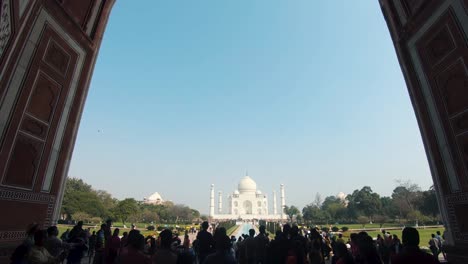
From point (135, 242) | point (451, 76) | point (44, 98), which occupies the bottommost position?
point (135, 242)

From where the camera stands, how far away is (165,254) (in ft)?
10.3

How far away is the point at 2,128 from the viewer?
5738mm

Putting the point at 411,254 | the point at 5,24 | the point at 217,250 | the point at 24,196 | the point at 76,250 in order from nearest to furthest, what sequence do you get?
the point at 411,254
the point at 217,250
the point at 5,24
the point at 76,250
the point at 24,196

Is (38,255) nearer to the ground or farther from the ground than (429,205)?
nearer to the ground

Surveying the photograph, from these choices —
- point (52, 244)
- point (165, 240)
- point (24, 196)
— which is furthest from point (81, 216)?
point (165, 240)

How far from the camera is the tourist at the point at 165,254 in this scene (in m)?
3.10

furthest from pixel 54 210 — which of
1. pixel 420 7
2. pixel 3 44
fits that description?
pixel 420 7

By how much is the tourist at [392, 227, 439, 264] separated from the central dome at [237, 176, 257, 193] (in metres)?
84.5

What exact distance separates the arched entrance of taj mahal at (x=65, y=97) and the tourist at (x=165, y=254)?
15.0 feet

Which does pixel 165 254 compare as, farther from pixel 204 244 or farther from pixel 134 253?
pixel 204 244

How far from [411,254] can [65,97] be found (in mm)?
8218

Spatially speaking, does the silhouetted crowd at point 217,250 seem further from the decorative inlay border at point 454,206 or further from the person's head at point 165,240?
the decorative inlay border at point 454,206

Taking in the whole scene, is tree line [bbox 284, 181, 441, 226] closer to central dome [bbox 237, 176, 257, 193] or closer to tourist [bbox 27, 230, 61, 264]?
central dome [bbox 237, 176, 257, 193]

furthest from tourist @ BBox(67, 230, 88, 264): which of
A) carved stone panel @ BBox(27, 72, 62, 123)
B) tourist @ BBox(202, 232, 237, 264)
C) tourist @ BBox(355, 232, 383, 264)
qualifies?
tourist @ BBox(355, 232, 383, 264)
